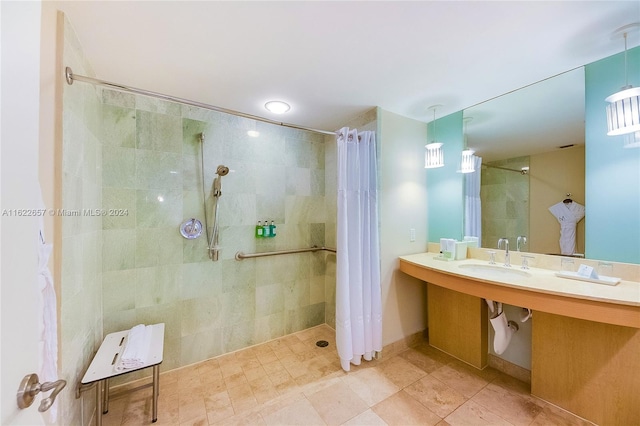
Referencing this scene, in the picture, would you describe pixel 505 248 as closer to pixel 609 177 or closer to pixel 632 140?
pixel 609 177

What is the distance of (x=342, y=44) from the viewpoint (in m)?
1.41

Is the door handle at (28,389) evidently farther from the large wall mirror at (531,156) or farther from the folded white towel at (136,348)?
the large wall mirror at (531,156)

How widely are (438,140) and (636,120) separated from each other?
1.37m

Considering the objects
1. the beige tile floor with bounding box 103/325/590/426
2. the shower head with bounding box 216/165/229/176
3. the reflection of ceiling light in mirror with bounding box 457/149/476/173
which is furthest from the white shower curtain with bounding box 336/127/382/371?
the shower head with bounding box 216/165/229/176

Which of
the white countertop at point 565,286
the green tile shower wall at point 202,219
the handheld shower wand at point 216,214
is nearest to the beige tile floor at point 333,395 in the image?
the green tile shower wall at point 202,219

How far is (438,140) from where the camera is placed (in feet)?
8.48

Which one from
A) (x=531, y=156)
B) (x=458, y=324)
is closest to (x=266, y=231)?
(x=458, y=324)

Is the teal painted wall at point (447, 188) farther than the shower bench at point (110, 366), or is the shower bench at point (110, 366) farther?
the teal painted wall at point (447, 188)

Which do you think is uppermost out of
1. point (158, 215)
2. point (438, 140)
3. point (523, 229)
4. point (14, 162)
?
point (438, 140)

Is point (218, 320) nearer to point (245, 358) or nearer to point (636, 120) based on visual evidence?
point (245, 358)

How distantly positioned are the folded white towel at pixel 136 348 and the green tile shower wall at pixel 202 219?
0.23 meters

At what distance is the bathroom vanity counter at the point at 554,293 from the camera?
4.05ft

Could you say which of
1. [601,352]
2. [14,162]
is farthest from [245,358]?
[601,352]

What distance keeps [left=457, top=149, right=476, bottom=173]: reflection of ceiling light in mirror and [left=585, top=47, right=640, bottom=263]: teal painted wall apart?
0.77m
